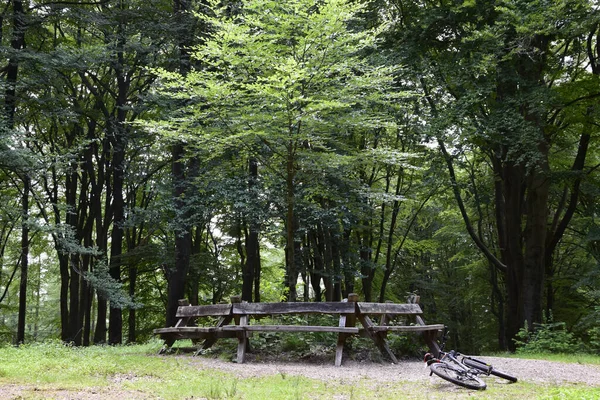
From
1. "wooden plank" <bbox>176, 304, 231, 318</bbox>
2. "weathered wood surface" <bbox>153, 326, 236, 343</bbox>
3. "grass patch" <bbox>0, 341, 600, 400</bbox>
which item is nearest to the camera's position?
"grass patch" <bbox>0, 341, 600, 400</bbox>

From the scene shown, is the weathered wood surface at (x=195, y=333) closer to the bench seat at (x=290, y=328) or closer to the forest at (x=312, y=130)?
the bench seat at (x=290, y=328)

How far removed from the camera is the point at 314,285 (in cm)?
2214

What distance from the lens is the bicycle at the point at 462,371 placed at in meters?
6.52

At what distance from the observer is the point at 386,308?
976 cm

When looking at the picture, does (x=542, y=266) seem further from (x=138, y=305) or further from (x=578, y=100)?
(x=138, y=305)

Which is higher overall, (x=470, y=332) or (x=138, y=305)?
(x=138, y=305)

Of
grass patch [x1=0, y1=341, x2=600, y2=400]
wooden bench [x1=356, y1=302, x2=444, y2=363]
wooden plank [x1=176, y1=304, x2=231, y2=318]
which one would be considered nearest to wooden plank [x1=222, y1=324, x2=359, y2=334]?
wooden plank [x1=176, y1=304, x2=231, y2=318]

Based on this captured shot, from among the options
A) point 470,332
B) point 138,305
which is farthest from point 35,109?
point 470,332

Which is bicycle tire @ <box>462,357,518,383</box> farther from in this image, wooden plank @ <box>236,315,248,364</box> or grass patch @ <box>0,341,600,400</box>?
wooden plank @ <box>236,315,248,364</box>

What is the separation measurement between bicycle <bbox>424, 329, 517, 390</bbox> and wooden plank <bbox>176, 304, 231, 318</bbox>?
426cm

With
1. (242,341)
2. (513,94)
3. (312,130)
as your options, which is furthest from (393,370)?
(513,94)

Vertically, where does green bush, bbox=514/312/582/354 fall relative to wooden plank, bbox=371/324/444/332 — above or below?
below

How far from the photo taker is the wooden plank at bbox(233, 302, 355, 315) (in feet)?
30.4

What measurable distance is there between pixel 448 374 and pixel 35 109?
1714cm
